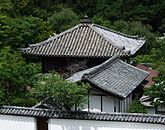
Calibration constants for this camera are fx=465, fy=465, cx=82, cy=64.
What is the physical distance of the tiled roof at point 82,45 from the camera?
2545cm

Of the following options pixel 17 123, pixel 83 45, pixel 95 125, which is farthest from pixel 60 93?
pixel 83 45

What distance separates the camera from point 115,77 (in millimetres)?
21781

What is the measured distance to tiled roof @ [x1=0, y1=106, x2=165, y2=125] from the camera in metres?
16.2

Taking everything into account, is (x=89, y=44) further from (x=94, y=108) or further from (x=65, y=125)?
(x=65, y=125)

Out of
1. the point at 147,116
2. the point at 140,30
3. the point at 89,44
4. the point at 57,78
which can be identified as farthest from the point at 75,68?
the point at 140,30

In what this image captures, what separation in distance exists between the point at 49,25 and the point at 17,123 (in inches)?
903

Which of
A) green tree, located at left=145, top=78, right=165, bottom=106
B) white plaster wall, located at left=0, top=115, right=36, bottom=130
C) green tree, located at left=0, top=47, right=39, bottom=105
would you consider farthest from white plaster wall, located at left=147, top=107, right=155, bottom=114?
white plaster wall, located at left=0, top=115, right=36, bottom=130

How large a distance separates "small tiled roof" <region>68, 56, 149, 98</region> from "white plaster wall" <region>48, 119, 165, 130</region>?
9.01 ft

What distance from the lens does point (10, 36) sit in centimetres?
3166

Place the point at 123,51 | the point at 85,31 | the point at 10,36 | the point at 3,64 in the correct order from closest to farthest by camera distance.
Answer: the point at 3,64
the point at 123,51
the point at 85,31
the point at 10,36

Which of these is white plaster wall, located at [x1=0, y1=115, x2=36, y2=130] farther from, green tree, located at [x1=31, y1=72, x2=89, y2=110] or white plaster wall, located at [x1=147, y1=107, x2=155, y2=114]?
white plaster wall, located at [x1=147, y1=107, x2=155, y2=114]

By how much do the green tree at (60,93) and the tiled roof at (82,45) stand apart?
25.6 feet

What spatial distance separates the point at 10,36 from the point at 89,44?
760 cm

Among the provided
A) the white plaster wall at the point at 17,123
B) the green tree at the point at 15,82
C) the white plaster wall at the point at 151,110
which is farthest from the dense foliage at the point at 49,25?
the white plaster wall at the point at 151,110
